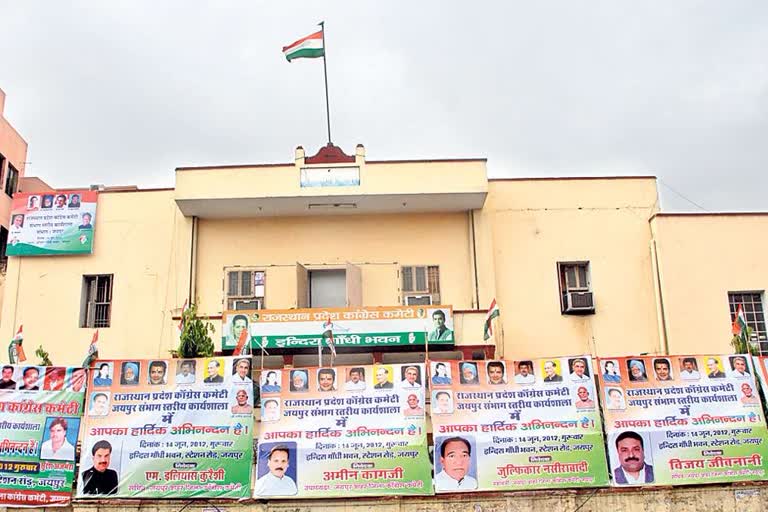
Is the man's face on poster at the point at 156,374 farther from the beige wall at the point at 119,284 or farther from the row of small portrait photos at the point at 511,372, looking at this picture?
the beige wall at the point at 119,284

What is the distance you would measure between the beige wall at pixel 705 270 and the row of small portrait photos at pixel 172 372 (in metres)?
12.8

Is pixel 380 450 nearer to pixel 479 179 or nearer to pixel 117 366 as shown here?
pixel 117 366

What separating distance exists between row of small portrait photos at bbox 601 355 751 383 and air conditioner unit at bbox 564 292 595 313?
27.7ft

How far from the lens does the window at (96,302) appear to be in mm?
20000

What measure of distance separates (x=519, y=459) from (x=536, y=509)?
0.73 meters

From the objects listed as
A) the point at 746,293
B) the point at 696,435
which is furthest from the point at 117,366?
the point at 746,293

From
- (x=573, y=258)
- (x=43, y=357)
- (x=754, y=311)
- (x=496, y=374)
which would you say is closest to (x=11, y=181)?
(x=43, y=357)

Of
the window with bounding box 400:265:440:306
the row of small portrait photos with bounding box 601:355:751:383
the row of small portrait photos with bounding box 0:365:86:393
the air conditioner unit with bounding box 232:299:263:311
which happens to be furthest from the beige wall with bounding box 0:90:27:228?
the row of small portrait photos with bounding box 601:355:751:383

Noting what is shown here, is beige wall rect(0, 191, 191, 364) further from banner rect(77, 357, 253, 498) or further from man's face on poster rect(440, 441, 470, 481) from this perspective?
man's face on poster rect(440, 441, 470, 481)

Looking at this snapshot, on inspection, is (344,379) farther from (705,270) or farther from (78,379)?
(705,270)

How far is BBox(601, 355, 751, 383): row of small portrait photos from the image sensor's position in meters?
10.9

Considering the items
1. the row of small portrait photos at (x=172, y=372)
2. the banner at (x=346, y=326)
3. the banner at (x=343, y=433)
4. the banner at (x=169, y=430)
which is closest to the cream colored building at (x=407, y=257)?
the banner at (x=346, y=326)

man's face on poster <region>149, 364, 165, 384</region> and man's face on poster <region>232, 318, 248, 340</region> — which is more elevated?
man's face on poster <region>232, 318, 248, 340</region>

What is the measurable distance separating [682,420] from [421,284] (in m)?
10.2
